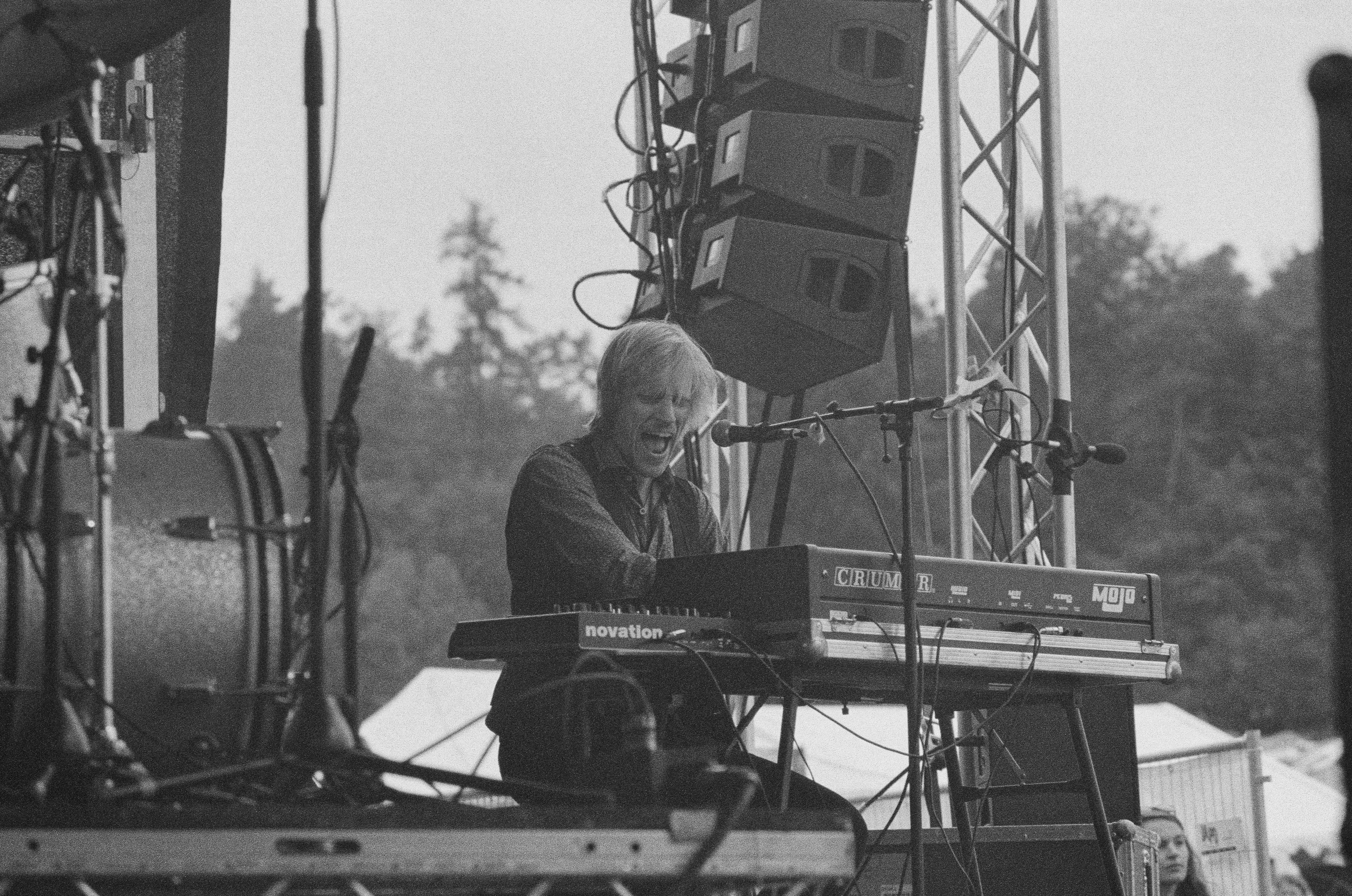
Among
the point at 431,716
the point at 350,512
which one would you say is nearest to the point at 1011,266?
the point at 350,512

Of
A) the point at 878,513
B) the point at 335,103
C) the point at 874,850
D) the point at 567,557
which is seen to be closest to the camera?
the point at 335,103

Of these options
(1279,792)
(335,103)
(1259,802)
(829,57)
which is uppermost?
(829,57)

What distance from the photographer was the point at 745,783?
6.77 ft

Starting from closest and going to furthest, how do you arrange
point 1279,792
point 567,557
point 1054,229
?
1. point 567,557
2. point 1054,229
3. point 1279,792

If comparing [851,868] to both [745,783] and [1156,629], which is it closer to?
[745,783]

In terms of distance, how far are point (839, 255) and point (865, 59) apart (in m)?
0.59

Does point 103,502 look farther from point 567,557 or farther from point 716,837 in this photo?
point 567,557

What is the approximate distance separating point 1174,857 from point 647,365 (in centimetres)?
301

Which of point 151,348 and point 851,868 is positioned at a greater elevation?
point 151,348

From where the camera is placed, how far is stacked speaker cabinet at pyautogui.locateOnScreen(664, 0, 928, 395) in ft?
15.3

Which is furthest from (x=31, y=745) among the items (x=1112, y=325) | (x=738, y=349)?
(x=1112, y=325)

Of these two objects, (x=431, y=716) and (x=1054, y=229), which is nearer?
(x=1054, y=229)

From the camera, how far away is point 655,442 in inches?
143

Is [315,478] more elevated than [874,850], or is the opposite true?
[315,478]
